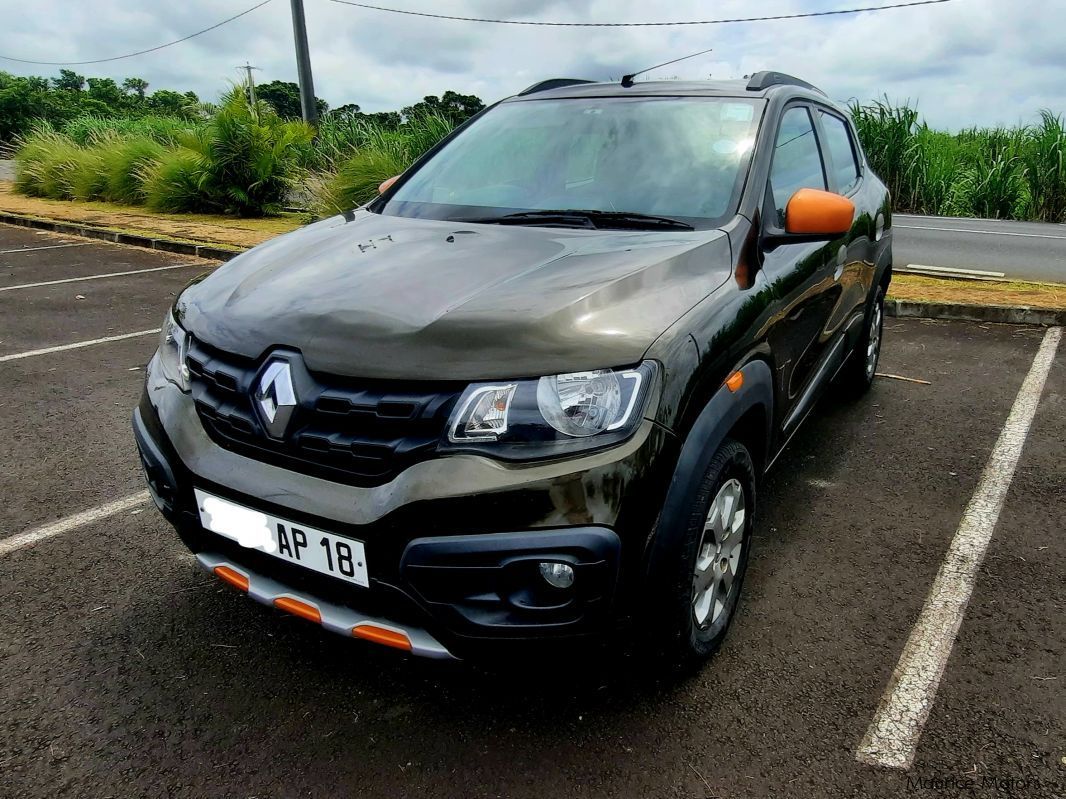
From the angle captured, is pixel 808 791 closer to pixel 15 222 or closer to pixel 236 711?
pixel 236 711

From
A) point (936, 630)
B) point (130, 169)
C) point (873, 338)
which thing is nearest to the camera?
point (936, 630)

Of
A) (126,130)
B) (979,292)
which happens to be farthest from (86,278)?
(126,130)

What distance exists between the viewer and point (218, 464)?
213cm

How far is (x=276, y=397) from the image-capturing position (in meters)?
2.04

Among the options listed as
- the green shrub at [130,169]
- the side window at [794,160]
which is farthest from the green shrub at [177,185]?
the side window at [794,160]

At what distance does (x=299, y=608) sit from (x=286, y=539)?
0.18m

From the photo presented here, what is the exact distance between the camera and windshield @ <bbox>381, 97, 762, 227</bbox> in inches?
112

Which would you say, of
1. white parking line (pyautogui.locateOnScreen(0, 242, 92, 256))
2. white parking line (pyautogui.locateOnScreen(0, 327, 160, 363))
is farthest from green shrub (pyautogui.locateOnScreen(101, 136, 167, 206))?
white parking line (pyautogui.locateOnScreen(0, 327, 160, 363))

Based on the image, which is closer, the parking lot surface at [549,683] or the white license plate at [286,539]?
the white license plate at [286,539]

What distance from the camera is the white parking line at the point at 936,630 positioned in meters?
2.16

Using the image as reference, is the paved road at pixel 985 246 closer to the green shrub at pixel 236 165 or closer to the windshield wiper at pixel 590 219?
the windshield wiper at pixel 590 219

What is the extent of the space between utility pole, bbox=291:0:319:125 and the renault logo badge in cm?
1561

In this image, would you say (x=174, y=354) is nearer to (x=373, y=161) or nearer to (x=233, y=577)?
(x=233, y=577)

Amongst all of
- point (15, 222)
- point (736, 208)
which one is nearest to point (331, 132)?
point (15, 222)
